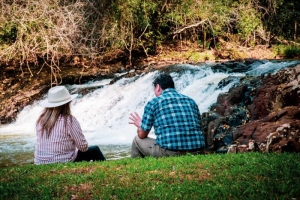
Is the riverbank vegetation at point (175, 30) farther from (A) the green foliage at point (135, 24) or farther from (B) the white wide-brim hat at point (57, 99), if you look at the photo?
(B) the white wide-brim hat at point (57, 99)

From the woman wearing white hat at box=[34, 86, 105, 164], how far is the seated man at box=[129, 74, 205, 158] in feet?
3.22

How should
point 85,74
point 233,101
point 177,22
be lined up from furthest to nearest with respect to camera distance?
point 177,22
point 85,74
point 233,101

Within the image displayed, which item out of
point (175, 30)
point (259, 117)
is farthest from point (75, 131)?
point (175, 30)

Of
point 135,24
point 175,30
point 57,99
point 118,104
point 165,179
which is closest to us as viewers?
point 165,179

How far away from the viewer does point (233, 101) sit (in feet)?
32.1

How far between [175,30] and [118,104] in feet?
37.3

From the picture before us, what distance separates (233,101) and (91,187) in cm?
649

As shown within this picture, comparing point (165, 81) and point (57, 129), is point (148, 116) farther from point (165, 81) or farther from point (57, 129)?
point (57, 129)

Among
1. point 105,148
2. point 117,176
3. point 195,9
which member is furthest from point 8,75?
point 117,176

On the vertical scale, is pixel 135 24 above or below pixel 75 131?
above

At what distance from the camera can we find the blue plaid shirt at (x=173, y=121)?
5355 mm

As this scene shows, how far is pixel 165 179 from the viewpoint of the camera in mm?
4195

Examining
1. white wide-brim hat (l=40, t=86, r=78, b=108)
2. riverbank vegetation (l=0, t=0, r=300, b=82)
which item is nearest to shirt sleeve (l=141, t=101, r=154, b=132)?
white wide-brim hat (l=40, t=86, r=78, b=108)

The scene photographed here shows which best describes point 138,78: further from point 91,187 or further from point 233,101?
point 91,187
